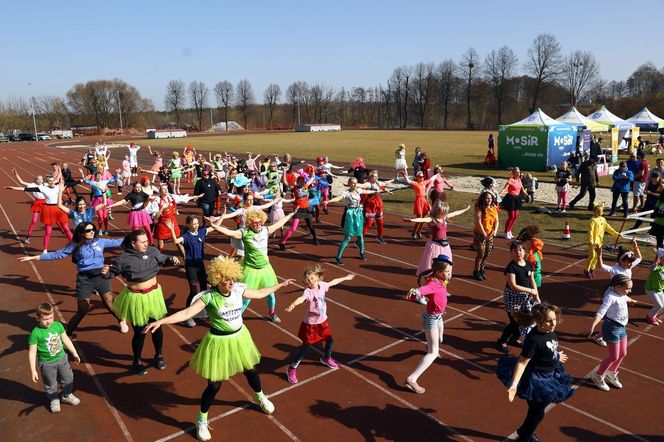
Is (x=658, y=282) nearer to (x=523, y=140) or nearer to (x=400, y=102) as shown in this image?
(x=523, y=140)

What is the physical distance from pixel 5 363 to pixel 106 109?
397ft

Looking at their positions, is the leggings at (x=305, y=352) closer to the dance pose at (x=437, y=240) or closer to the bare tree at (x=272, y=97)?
the dance pose at (x=437, y=240)

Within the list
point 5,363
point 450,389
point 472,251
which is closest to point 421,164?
point 472,251

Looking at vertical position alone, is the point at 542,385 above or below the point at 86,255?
below

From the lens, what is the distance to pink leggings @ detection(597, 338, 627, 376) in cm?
584

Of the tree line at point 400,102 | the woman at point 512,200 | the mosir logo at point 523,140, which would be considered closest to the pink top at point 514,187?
the woman at point 512,200

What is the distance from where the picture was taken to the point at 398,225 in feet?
50.6

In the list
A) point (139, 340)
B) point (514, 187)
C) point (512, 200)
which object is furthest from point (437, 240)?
point (514, 187)

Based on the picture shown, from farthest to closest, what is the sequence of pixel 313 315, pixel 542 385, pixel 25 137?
1. pixel 25 137
2. pixel 313 315
3. pixel 542 385

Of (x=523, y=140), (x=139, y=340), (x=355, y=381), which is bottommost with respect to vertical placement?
(x=355, y=381)

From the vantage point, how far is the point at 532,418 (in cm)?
463

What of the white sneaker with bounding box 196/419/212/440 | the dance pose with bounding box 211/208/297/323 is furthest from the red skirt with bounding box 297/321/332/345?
the white sneaker with bounding box 196/419/212/440

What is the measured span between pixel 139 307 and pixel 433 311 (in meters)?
3.92

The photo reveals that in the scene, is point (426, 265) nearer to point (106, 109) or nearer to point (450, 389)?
point (450, 389)
